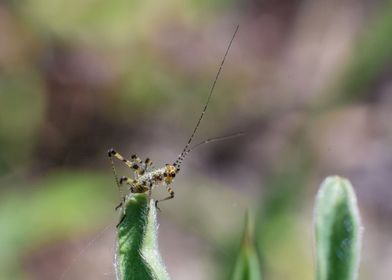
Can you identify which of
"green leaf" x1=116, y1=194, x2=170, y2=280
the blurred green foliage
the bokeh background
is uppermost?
the bokeh background

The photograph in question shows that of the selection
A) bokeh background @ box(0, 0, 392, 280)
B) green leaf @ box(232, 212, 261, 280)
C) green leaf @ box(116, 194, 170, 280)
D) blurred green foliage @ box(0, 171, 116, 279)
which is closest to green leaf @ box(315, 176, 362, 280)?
green leaf @ box(232, 212, 261, 280)

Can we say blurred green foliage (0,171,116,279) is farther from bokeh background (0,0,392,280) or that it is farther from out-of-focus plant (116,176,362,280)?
out-of-focus plant (116,176,362,280)

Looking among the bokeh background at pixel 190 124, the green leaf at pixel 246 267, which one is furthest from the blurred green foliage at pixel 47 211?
the green leaf at pixel 246 267

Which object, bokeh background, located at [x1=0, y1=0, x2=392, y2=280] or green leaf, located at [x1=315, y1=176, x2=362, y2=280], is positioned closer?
green leaf, located at [x1=315, y1=176, x2=362, y2=280]

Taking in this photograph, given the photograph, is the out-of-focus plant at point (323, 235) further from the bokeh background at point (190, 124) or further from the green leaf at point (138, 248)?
the bokeh background at point (190, 124)

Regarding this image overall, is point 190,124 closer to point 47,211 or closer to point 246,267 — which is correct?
point 47,211

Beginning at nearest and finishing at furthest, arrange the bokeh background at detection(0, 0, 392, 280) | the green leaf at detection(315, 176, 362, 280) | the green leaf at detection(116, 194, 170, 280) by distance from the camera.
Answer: the green leaf at detection(116, 194, 170, 280) → the green leaf at detection(315, 176, 362, 280) → the bokeh background at detection(0, 0, 392, 280)

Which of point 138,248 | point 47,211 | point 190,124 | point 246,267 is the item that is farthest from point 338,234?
point 190,124
